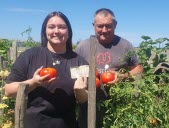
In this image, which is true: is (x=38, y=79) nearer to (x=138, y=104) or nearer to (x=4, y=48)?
(x=138, y=104)

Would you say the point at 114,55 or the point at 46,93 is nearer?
the point at 46,93

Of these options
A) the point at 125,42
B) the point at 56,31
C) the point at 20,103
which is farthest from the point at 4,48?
the point at 20,103

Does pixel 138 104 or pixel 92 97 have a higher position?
pixel 92 97

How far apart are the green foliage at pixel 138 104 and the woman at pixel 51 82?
252 millimetres

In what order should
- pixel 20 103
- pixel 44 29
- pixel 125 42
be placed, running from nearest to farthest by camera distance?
pixel 20 103 → pixel 44 29 → pixel 125 42

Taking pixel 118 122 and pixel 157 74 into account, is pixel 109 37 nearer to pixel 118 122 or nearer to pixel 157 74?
pixel 157 74

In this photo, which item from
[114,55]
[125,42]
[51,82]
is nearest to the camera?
[51,82]

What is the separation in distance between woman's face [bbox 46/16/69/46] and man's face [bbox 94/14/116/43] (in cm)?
80

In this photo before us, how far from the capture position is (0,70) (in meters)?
5.11

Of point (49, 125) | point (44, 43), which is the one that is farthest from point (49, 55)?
point (49, 125)

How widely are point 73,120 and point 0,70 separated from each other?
2583 millimetres

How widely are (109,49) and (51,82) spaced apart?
41.9 inches

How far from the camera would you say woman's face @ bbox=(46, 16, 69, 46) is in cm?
268

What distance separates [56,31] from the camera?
2.66 metres
